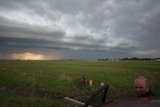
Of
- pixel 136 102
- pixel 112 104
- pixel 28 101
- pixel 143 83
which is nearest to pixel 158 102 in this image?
pixel 136 102

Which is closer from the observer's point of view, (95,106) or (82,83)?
(95,106)

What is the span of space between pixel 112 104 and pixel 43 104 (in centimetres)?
1360

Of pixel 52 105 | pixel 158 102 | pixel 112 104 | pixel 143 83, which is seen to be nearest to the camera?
pixel 158 102

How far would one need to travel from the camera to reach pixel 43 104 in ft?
56.7

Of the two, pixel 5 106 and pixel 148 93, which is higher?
pixel 148 93

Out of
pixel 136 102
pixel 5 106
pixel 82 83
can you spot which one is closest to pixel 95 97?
pixel 136 102

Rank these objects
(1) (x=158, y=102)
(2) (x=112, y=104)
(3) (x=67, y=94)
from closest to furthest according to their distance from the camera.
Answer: (1) (x=158, y=102) < (2) (x=112, y=104) < (3) (x=67, y=94)

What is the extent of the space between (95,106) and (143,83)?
0.81m

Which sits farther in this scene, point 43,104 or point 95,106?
point 43,104

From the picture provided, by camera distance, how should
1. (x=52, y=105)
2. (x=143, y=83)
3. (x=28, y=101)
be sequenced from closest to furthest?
(x=143, y=83) < (x=52, y=105) < (x=28, y=101)

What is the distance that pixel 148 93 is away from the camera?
190 inches

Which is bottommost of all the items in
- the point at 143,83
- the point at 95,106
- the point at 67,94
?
the point at 67,94

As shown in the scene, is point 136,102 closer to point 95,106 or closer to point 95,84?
point 95,106

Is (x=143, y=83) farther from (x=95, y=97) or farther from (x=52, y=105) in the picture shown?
(x=52, y=105)
